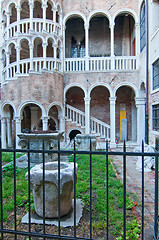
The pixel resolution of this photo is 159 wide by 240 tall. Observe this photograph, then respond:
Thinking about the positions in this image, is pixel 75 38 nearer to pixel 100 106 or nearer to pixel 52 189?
pixel 100 106

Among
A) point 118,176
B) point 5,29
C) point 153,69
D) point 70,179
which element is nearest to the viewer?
point 70,179

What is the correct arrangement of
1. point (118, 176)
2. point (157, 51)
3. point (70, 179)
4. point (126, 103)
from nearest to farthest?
point (70, 179) < point (118, 176) < point (157, 51) < point (126, 103)

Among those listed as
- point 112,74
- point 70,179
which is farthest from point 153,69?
point 70,179

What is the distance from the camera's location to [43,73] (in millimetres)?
11594

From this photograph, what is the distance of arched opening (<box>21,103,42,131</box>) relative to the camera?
15.9 meters

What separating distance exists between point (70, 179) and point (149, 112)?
8.77 meters

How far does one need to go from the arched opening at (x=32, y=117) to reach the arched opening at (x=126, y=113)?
7165 mm

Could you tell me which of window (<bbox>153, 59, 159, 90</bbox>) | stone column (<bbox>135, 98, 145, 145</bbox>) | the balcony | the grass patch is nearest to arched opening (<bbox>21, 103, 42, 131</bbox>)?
the balcony

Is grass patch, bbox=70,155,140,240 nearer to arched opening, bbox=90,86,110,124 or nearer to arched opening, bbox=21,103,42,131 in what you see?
arched opening, bbox=90,86,110,124

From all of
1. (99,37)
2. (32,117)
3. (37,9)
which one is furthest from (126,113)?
(37,9)

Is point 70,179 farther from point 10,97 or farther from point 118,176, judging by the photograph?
point 10,97

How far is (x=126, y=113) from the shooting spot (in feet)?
52.4

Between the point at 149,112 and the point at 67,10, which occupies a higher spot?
the point at 67,10

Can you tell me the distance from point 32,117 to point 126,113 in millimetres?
8420
